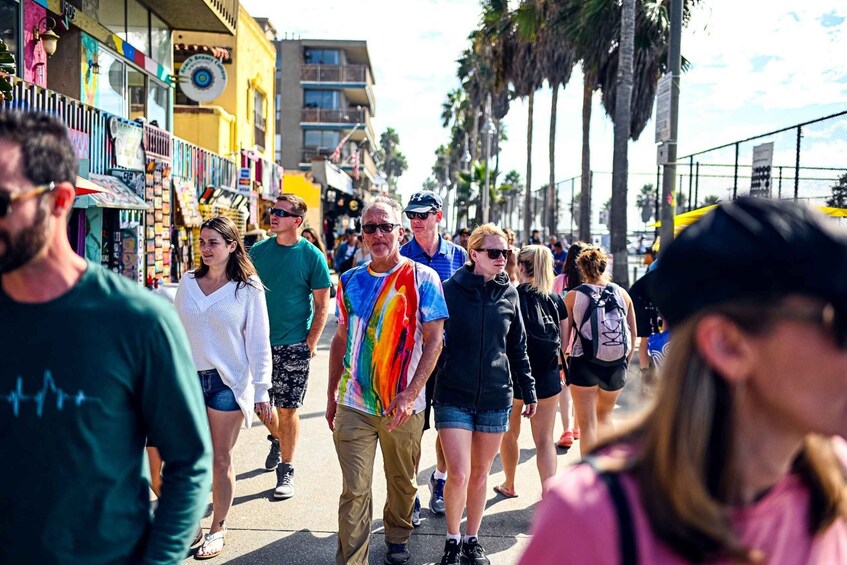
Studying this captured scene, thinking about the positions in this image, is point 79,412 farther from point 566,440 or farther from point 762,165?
point 762,165

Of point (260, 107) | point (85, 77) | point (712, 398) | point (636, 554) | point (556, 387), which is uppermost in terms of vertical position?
point (260, 107)

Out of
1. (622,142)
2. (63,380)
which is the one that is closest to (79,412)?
(63,380)

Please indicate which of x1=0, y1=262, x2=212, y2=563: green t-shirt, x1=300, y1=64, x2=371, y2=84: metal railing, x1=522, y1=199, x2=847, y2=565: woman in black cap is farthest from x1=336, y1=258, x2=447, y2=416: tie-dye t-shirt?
x1=300, y1=64, x2=371, y2=84: metal railing

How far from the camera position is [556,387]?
5656mm

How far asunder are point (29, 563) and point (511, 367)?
3543 millimetres

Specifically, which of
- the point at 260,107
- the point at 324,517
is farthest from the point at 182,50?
the point at 324,517

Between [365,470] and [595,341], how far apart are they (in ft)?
7.38

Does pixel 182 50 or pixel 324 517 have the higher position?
pixel 182 50

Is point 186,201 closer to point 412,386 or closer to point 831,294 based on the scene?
point 412,386

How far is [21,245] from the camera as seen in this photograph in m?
1.81

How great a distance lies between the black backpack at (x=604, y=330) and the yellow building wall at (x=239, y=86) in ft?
58.7

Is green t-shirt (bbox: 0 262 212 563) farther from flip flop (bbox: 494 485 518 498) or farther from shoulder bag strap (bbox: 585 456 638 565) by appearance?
flip flop (bbox: 494 485 518 498)

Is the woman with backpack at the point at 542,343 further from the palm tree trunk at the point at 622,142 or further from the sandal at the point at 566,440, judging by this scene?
the palm tree trunk at the point at 622,142

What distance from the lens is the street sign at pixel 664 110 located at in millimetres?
11242
